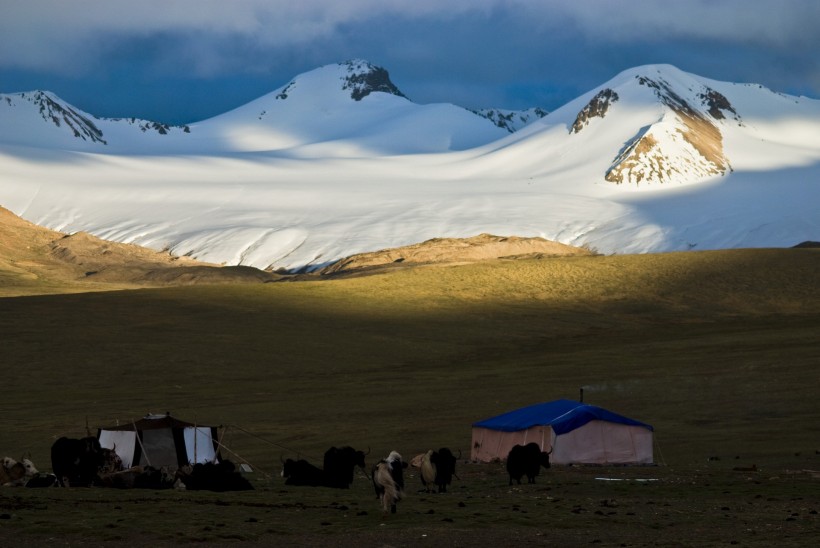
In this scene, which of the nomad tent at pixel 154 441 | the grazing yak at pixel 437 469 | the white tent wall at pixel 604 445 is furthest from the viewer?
the white tent wall at pixel 604 445

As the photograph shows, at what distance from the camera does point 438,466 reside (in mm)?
25672

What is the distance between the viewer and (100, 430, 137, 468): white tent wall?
1197 inches

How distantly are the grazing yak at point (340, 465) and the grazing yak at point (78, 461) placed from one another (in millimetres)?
4445

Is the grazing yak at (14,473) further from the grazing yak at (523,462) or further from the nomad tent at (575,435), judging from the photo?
the nomad tent at (575,435)

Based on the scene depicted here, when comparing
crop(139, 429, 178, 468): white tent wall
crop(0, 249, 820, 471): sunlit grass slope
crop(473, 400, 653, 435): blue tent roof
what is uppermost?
crop(0, 249, 820, 471): sunlit grass slope

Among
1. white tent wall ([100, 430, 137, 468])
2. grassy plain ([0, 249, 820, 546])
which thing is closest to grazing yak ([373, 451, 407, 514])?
grassy plain ([0, 249, 820, 546])

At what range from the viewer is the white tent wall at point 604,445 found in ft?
107

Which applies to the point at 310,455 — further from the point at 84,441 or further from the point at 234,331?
the point at 234,331

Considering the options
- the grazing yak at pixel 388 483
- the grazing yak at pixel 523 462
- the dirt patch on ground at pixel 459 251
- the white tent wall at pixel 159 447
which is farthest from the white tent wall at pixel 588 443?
the dirt patch on ground at pixel 459 251

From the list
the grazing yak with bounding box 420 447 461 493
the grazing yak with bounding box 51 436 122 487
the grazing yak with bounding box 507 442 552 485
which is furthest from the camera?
the grazing yak with bounding box 507 442 552 485

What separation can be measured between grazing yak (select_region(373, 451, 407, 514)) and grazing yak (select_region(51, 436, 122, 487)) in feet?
21.6

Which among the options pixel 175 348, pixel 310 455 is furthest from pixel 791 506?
pixel 175 348

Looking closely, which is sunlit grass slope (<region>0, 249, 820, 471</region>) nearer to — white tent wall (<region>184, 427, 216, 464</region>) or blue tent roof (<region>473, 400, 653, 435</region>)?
blue tent roof (<region>473, 400, 653, 435</region>)

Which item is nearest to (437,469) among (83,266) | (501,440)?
(501,440)
